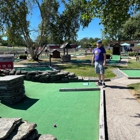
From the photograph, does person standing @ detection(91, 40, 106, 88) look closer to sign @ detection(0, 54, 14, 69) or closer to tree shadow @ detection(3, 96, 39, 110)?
tree shadow @ detection(3, 96, 39, 110)

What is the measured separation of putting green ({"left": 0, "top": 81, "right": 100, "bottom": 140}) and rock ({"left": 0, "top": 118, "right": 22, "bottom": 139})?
0.98 metres

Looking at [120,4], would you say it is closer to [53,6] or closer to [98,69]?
[98,69]

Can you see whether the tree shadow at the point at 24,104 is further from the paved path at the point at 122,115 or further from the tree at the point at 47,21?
the tree at the point at 47,21

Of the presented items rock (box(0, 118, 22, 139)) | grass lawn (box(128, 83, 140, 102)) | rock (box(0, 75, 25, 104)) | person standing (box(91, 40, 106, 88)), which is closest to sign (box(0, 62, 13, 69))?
person standing (box(91, 40, 106, 88))

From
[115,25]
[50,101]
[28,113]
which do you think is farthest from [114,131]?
[115,25]

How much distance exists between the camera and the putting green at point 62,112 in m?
4.30

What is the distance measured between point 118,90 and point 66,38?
58.1ft

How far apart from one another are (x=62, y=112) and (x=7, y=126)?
243 cm

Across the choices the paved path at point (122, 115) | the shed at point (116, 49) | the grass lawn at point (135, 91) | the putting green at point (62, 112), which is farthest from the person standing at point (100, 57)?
the shed at point (116, 49)

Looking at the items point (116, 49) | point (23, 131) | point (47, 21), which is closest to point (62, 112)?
Result: point (23, 131)

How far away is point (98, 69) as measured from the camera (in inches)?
353

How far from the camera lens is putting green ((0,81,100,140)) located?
430cm

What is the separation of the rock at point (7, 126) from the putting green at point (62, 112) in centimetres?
98

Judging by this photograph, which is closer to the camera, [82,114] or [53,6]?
[82,114]
